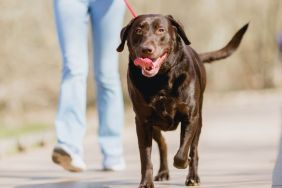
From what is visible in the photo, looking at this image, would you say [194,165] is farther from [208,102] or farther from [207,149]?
[208,102]

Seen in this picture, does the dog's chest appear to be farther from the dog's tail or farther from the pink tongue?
the dog's tail

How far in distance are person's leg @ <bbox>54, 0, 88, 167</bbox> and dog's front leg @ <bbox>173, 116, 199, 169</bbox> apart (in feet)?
4.82

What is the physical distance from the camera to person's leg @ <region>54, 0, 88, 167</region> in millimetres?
7047

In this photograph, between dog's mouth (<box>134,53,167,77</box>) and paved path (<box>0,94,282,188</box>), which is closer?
dog's mouth (<box>134,53,167,77</box>)

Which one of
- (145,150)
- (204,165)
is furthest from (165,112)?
(204,165)

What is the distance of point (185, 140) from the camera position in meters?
5.72

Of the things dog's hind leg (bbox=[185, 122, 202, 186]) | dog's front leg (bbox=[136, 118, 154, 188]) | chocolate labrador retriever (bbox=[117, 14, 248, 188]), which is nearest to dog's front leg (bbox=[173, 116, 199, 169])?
chocolate labrador retriever (bbox=[117, 14, 248, 188])

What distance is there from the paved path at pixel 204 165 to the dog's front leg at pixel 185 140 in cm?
36

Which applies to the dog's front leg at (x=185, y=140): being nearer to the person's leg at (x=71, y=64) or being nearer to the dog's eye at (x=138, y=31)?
the dog's eye at (x=138, y=31)

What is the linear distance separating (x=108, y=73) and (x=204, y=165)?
119cm

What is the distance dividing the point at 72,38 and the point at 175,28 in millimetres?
1556

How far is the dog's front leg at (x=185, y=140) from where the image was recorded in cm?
567

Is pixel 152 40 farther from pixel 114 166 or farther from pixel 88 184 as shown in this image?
pixel 114 166

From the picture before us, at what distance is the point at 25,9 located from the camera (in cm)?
1636
